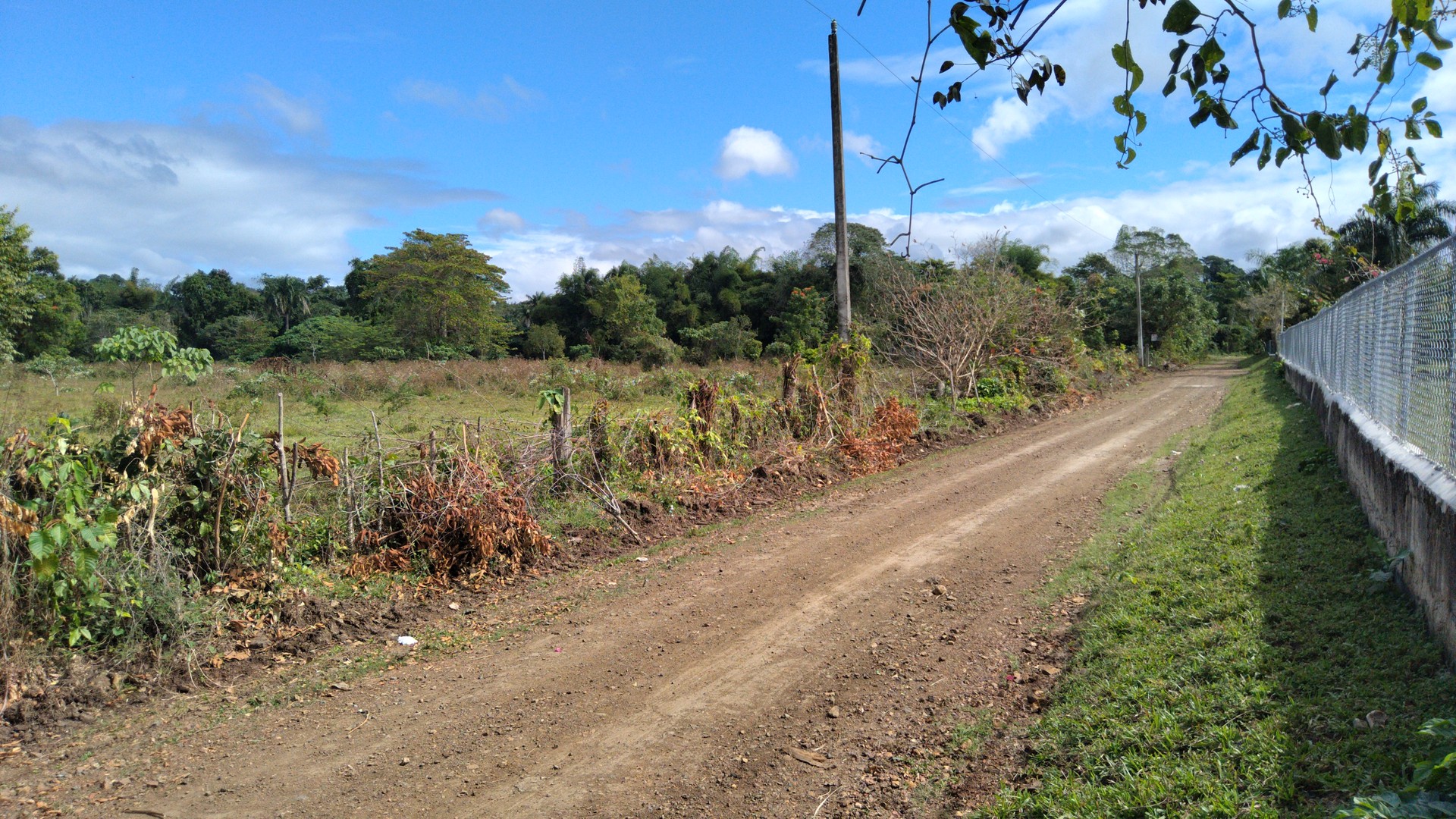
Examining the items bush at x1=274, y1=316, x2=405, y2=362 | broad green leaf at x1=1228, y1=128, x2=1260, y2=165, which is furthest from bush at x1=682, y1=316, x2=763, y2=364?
broad green leaf at x1=1228, y1=128, x2=1260, y2=165

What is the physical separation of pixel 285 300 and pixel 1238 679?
68541 millimetres

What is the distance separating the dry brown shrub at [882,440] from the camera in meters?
12.0

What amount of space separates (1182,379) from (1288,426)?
2202cm

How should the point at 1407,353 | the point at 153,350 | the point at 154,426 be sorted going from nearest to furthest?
the point at 154,426 < the point at 1407,353 < the point at 153,350

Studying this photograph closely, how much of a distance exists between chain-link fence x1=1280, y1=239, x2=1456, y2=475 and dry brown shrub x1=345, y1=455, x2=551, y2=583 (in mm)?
6237

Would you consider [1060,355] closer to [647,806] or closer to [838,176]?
[838,176]

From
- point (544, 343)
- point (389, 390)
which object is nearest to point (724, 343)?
point (544, 343)

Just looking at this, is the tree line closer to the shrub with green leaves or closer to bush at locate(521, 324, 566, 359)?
bush at locate(521, 324, 566, 359)

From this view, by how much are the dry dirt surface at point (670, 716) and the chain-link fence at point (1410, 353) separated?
2.33 meters

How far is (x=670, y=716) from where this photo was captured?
4484 mm

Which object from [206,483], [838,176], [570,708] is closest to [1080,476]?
[838,176]

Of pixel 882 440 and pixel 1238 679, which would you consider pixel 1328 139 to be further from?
pixel 882 440

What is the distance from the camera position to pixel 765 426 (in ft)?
38.1

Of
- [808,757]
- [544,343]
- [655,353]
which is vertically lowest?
[808,757]
